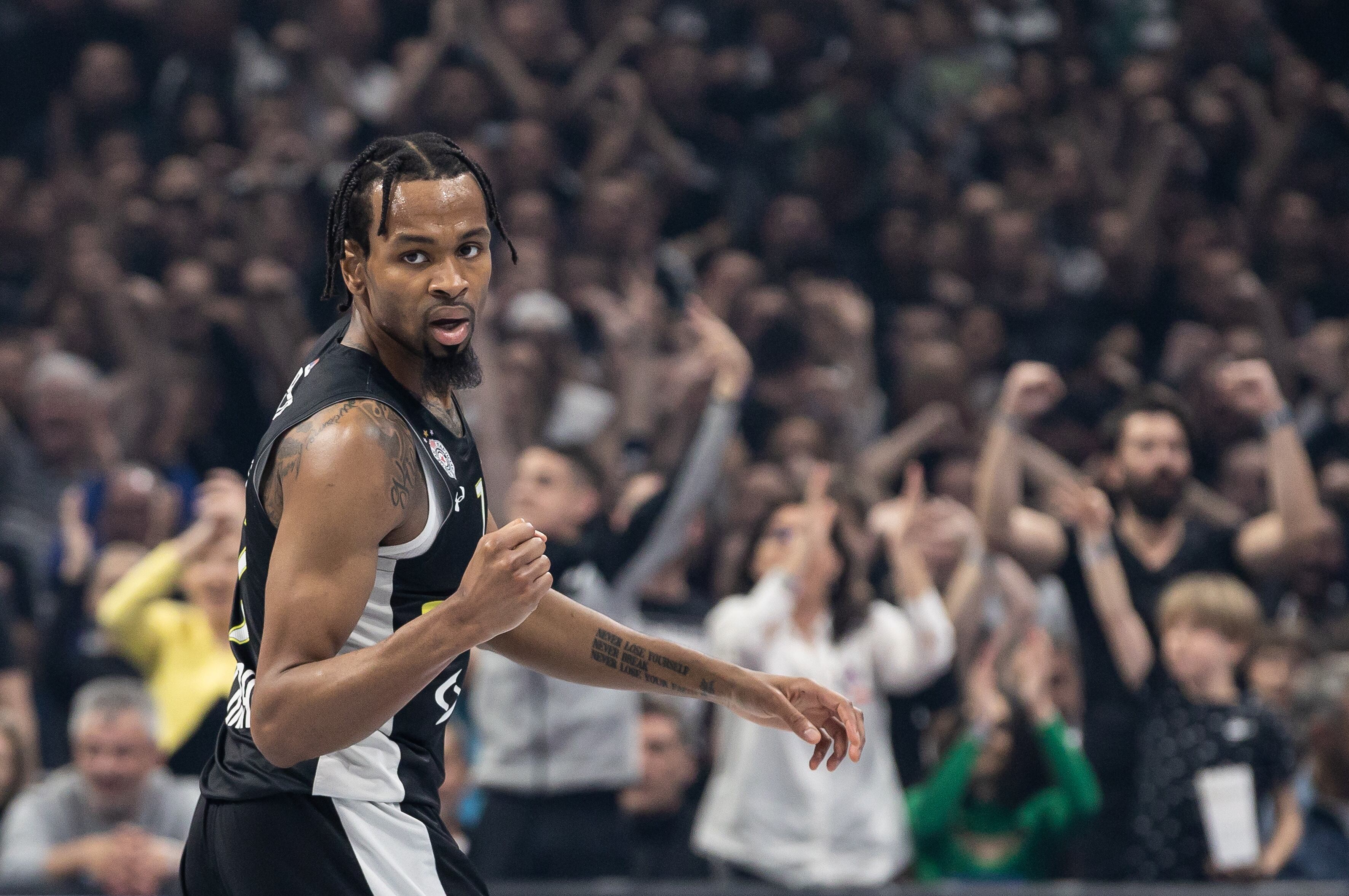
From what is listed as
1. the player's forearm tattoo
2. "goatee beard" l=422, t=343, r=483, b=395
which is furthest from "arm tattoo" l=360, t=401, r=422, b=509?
the player's forearm tattoo

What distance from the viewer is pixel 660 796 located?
5.13 meters

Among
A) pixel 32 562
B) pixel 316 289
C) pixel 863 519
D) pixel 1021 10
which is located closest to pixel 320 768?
pixel 863 519

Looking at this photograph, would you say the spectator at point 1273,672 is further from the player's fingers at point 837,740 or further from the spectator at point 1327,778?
the player's fingers at point 837,740

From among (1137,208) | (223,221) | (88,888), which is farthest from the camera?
(1137,208)

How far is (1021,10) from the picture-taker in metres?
8.34

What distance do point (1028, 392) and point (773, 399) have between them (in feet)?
4.67

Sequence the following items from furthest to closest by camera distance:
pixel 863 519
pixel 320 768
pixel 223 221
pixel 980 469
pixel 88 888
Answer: pixel 223 221
pixel 980 469
pixel 863 519
pixel 88 888
pixel 320 768

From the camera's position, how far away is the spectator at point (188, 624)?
15.7 feet

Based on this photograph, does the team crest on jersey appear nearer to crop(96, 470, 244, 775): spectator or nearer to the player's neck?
the player's neck

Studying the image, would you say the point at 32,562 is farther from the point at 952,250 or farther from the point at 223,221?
the point at 952,250

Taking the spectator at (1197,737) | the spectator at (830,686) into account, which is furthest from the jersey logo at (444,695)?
the spectator at (1197,737)

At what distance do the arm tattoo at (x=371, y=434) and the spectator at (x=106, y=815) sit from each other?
2719 mm

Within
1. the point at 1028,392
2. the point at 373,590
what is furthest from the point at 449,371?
the point at 1028,392

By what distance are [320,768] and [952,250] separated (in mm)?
5471
